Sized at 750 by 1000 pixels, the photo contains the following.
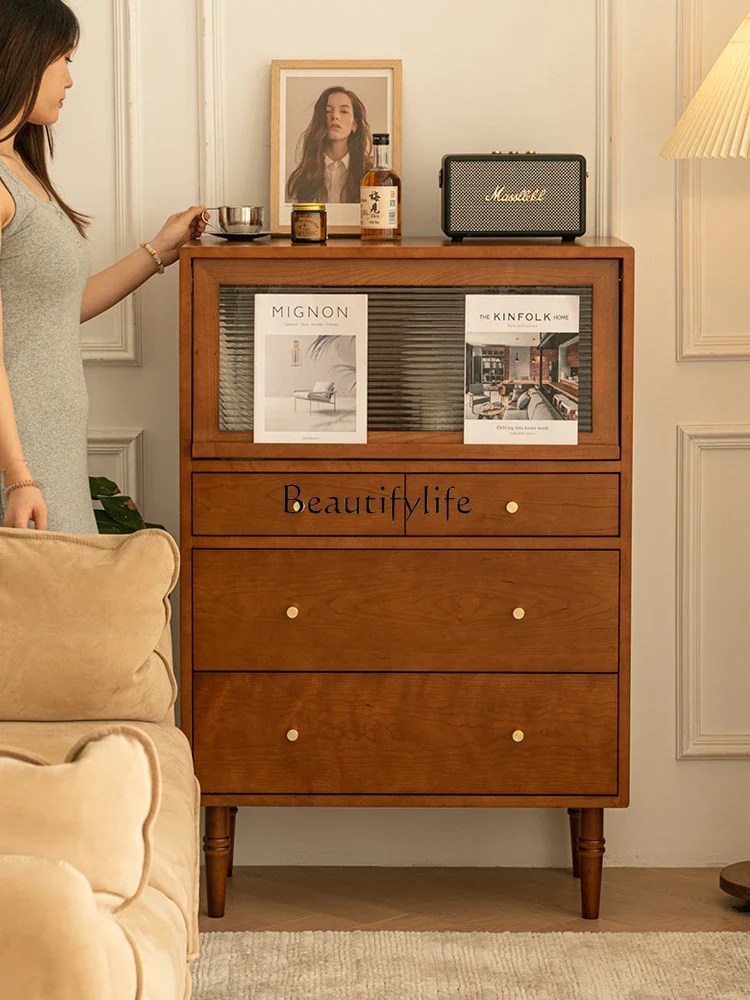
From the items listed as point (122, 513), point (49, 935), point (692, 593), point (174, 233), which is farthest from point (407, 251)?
point (49, 935)

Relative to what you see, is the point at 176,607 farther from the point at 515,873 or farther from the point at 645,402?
the point at 645,402

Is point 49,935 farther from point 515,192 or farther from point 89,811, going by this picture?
point 515,192

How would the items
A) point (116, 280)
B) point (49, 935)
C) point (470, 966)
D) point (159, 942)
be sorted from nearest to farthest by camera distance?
1. point (49, 935)
2. point (159, 942)
3. point (470, 966)
4. point (116, 280)

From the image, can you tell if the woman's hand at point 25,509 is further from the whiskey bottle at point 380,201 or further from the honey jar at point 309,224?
the whiskey bottle at point 380,201

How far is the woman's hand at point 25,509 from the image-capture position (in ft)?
6.08

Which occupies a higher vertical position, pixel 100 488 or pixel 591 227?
pixel 591 227

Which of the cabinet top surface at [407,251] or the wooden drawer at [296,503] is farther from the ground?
the cabinet top surface at [407,251]

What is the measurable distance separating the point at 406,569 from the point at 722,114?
1.15 m

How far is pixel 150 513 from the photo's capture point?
2.79m

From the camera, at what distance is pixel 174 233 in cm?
244

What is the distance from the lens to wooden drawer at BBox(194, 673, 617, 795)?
7.64 ft

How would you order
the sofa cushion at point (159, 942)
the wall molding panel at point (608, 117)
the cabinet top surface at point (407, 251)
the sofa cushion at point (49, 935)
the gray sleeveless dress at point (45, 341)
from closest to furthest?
the sofa cushion at point (49, 935) → the sofa cushion at point (159, 942) → the gray sleeveless dress at point (45, 341) → the cabinet top surface at point (407, 251) → the wall molding panel at point (608, 117)

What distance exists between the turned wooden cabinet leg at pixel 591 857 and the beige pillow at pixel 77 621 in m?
1.12

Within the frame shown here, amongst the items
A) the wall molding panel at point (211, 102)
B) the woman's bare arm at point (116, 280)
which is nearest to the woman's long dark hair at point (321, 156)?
the wall molding panel at point (211, 102)
